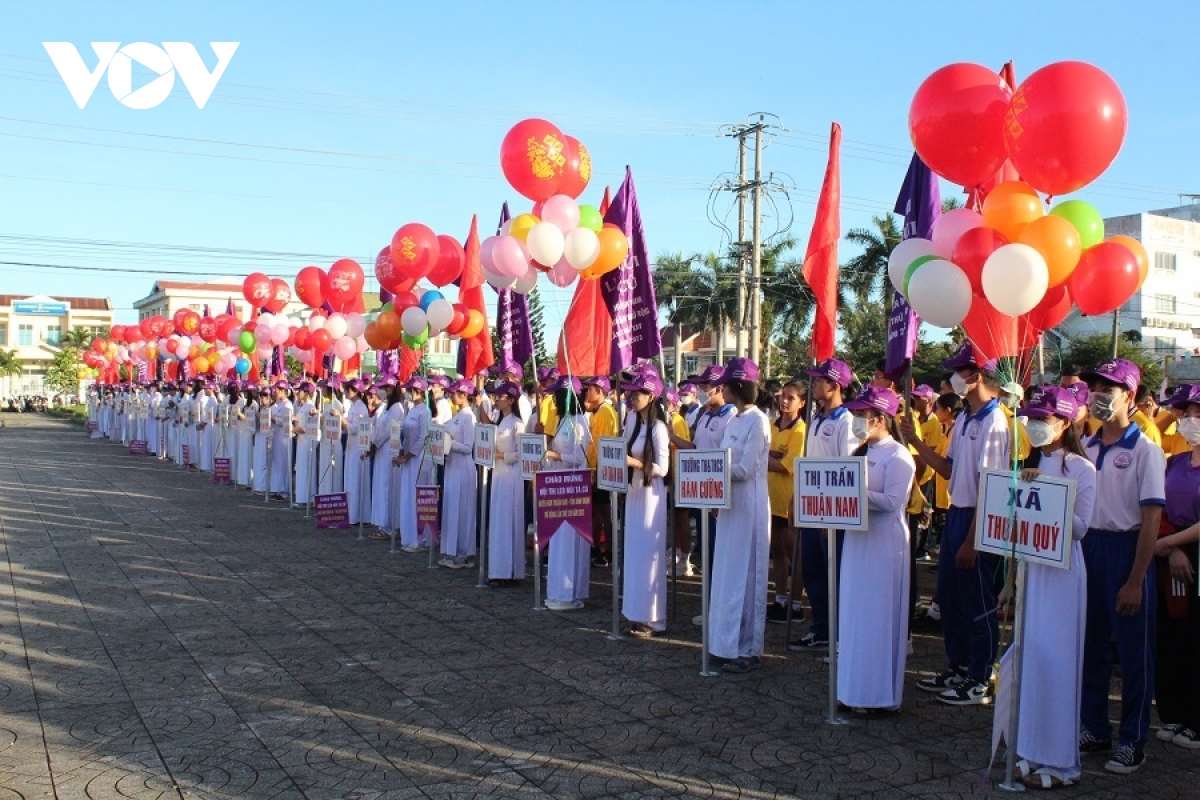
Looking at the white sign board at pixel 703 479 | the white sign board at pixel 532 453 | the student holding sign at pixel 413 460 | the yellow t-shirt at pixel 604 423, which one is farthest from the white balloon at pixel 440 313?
the white sign board at pixel 703 479

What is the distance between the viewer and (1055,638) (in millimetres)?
5277

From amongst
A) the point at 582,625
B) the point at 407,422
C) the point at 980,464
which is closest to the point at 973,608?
the point at 980,464

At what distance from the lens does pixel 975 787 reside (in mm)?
5094

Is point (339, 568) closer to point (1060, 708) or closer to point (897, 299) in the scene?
point (897, 299)

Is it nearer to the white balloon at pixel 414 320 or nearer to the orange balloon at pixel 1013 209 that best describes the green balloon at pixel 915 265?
the orange balloon at pixel 1013 209

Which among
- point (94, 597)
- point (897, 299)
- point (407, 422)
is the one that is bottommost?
point (94, 597)

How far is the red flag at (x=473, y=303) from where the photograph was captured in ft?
49.2

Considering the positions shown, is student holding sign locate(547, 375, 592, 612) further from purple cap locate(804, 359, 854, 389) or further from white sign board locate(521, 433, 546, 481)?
purple cap locate(804, 359, 854, 389)

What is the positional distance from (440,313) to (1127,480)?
9.82 meters

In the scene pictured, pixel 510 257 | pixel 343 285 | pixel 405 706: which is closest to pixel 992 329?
pixel 405 706

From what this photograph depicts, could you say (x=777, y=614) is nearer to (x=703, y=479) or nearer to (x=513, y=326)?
(x=703, y=479)

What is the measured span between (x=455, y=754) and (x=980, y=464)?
355 cm

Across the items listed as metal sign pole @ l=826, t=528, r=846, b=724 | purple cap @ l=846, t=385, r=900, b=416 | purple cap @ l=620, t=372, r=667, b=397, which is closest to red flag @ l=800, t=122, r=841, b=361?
purple cap @ l=620, t=372, r=667, b=397

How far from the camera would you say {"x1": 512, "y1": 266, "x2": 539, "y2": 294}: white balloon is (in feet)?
32.8
